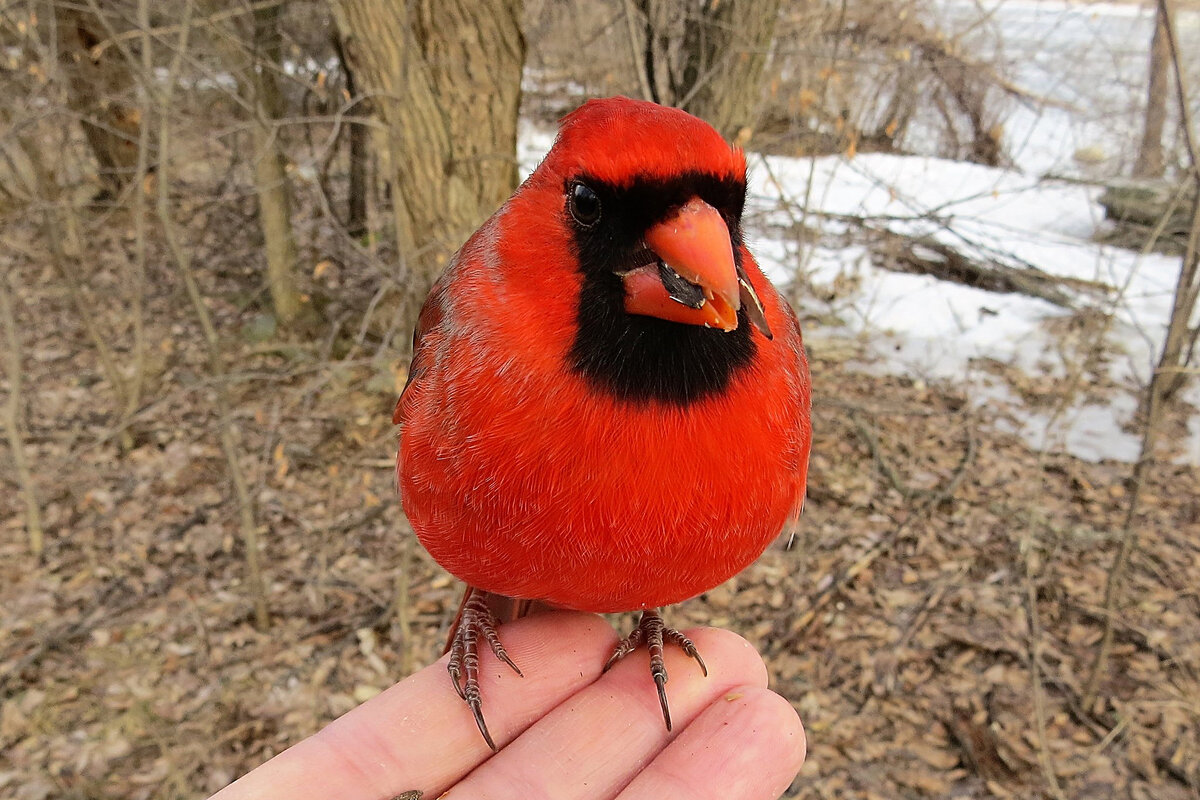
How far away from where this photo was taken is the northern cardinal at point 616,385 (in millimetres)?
1317

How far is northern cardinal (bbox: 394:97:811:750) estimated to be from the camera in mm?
1317

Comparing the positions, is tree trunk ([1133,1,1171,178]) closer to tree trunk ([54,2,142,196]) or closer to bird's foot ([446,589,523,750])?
bird's foot ([446,589,523,750])

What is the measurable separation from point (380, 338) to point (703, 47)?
3471mm

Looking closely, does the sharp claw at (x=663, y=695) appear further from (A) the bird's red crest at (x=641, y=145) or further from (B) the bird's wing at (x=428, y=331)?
(A) the bird's red crest at (x=641, y=145)

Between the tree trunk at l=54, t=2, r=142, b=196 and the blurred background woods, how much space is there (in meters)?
0.11

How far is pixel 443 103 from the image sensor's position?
15.2 feet

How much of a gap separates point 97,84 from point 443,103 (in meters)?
4.35

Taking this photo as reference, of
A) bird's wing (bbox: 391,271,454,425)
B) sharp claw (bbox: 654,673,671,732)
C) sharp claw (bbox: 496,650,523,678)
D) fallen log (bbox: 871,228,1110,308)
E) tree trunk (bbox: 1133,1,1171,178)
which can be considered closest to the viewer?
bird's wing (bbox: 391,271,454,425)

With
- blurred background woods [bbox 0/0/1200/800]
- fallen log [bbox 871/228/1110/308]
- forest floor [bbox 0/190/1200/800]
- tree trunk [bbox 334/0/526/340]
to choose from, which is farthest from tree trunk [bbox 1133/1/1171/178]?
tree trunk [bbox 334/0/526/340]

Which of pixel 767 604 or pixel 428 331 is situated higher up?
pixel 428 331

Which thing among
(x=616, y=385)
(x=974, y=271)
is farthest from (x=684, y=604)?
(x=974, y=271)

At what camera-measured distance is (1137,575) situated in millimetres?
4449

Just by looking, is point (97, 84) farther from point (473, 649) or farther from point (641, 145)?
point (641, 145)

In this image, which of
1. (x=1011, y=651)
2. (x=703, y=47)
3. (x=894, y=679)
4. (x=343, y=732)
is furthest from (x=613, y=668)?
(x=703, y=47)
